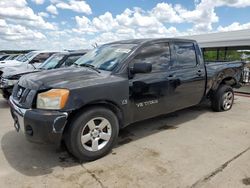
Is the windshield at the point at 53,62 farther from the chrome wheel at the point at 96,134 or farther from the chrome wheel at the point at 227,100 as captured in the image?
the chrome wheel at the point at 227,100

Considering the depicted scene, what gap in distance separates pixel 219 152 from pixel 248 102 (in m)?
4.35

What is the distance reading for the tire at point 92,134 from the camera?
3.33m

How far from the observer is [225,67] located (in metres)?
6.00

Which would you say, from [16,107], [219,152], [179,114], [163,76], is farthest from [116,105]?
[179,114]

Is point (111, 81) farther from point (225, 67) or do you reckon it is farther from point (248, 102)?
point (248, 102)

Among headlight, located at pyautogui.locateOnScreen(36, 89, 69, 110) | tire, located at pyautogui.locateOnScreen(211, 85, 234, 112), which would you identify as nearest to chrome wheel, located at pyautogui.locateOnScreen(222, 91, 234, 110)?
tire, located at pyautogui.locateOnScreen(211, 85, 234, 112)

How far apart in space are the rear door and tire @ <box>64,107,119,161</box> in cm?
145

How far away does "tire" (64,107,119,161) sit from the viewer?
3.33m

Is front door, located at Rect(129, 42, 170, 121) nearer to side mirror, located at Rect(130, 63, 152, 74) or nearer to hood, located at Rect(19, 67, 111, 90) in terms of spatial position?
side mirror, located at Rect(130, 63, 152, 74)

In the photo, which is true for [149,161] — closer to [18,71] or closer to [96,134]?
[96,134]

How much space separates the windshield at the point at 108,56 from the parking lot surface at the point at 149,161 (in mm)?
1383

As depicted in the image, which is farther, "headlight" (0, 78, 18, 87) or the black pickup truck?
"headlight" (0, 78, 18, 87)

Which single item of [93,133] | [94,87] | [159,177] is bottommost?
[159,177]

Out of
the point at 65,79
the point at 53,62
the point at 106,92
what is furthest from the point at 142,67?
the point at 53,62
